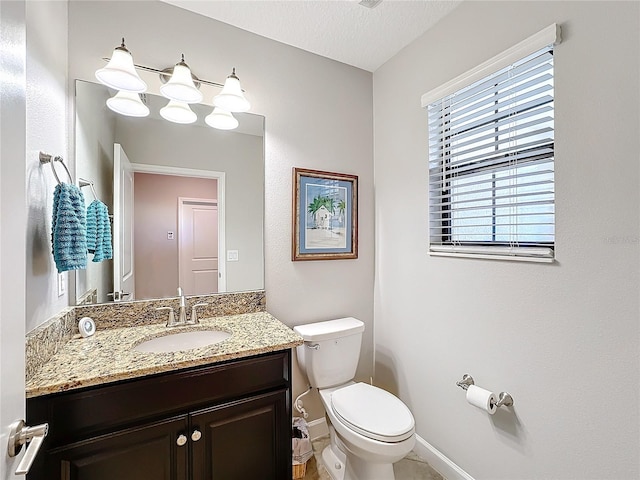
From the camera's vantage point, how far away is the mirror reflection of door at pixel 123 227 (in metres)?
1.50

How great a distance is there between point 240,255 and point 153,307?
51 centimetres

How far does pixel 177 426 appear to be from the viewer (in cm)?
114

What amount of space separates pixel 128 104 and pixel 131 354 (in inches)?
46.0

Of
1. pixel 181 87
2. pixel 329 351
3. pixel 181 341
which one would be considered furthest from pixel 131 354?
pixel 181 87

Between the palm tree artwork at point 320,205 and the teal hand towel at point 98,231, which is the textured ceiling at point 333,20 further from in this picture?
the teal hand towel at point 98,231

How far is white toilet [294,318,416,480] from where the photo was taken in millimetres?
1346

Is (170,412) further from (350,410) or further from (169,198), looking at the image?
(169,198)

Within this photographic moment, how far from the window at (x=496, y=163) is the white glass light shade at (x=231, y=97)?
1052mm

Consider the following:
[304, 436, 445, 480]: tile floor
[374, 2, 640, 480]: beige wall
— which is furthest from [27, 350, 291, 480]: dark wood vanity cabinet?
[374, 2, 640, 480]: beige wall

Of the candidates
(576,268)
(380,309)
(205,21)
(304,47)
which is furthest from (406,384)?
(205,21)

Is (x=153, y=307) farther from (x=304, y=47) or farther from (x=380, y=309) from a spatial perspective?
(x=304, y=47)

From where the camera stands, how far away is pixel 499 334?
1416 millimetres

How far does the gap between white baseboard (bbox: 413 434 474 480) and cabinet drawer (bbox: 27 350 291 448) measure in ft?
3.43

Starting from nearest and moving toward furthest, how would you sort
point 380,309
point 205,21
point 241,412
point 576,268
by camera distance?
1. point 576,268
2. point 241,412
3. point 205,21
4. point 380,309
